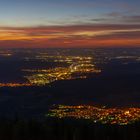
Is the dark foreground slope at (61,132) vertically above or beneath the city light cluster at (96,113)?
above

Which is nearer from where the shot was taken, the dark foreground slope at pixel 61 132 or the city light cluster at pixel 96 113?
the dark foreground slope at pixel 61 132

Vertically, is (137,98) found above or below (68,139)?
below

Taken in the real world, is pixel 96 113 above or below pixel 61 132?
below

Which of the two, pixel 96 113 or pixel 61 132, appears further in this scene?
pixel 96 113

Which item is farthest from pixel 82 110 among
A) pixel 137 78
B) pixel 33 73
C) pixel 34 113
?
pixel 33 73

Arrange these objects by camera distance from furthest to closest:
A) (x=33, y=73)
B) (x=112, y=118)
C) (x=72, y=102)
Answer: (x=33, y=73), (x=72, y=102), (x=112, y=118)

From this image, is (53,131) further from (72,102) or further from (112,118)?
(72,102)

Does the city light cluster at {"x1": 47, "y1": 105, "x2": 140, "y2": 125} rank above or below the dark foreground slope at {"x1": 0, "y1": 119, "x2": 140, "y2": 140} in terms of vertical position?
below

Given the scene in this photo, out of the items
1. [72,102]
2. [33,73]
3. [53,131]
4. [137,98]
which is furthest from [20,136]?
[33,73]

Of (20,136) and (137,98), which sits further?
(137,98)

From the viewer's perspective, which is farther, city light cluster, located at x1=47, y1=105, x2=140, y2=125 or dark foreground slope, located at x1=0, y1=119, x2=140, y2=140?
city light cluster, located at x1=47, y1=105, x2=140, y2=125

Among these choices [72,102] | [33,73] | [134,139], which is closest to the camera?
[134,139]
